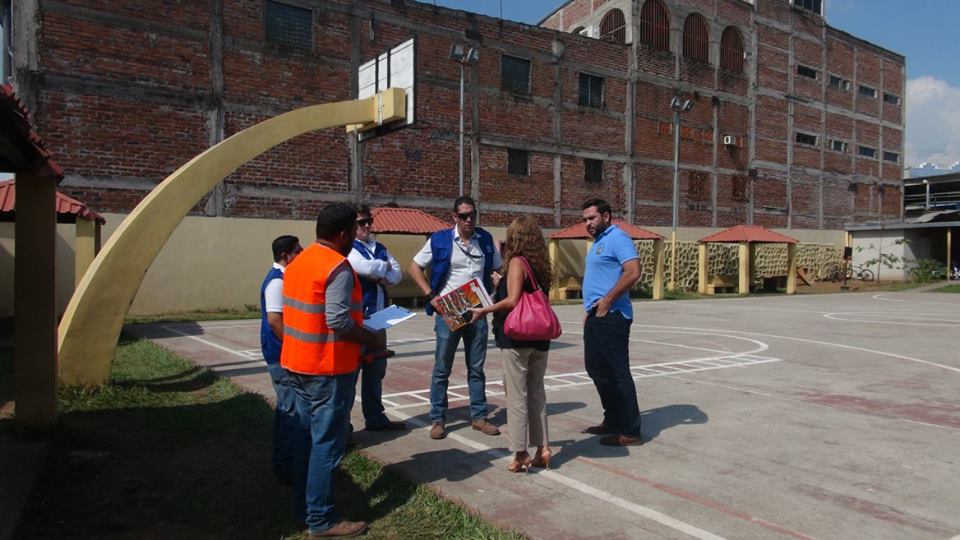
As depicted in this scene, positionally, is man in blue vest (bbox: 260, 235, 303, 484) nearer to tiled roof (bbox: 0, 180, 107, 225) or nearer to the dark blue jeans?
the dark blue jeans

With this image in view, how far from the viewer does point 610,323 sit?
17.1ft

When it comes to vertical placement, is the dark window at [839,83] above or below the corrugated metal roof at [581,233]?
above

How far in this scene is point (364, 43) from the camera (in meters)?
21.1

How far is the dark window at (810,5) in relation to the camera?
1369 inches

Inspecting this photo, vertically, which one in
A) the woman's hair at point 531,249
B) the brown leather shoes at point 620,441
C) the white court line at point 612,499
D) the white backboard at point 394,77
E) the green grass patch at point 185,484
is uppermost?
the white backboard at point 394,77

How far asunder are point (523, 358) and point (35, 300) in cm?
403

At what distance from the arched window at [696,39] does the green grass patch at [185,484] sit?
28341 millimetres

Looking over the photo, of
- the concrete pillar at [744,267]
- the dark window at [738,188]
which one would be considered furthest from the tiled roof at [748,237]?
the dark window at [738,188]

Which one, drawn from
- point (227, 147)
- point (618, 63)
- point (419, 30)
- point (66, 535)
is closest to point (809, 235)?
point (618, 63)

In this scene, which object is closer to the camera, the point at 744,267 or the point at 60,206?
the point at 60,206

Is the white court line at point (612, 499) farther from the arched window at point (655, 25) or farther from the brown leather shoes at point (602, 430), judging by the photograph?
the arched window at point (655, 25)

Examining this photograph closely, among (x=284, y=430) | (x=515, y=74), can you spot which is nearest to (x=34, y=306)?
(x=284, y=430)

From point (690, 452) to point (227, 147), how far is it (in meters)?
5.78

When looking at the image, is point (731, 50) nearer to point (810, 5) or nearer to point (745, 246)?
point (810, 5)
